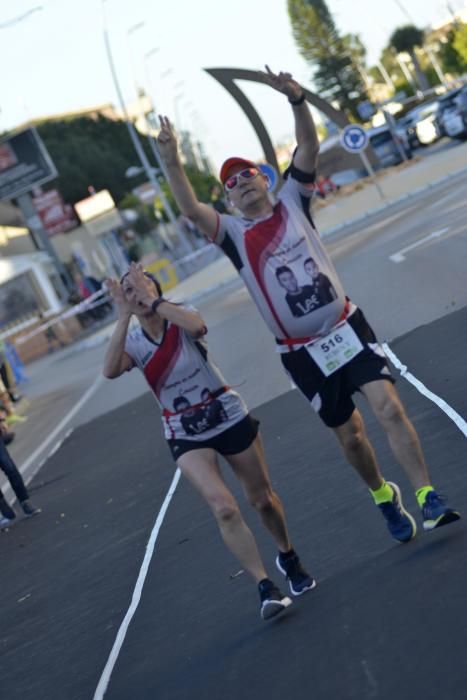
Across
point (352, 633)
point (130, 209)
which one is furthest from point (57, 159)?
point (352, 633)

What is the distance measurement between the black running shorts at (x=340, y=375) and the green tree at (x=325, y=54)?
109896mm

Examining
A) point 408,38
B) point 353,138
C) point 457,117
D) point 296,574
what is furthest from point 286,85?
point 408,38

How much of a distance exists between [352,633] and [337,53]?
11340 centimetres

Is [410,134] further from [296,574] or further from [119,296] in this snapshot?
[119,296]

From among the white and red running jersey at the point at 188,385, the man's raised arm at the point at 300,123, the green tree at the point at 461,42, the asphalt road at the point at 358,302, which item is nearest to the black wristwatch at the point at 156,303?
the white and red running jersey at the point at 188,385

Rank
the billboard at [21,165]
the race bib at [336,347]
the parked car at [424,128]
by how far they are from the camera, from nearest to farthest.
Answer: the race bib at [336,347] → the parked car at [424,128] → the billboard at [21,165]

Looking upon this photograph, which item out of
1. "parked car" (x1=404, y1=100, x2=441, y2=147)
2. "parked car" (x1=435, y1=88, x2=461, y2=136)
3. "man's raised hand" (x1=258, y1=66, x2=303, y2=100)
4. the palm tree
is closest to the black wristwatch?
"man's raised hand" (x1=258, y1=66, x2=303, y2=100)

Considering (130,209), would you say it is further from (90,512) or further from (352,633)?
(352,633)

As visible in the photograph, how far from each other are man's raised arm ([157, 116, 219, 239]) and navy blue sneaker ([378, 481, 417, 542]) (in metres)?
1.53

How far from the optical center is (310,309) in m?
7.67

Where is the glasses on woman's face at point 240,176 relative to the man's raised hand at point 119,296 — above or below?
above

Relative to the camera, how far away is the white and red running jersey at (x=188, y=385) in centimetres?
783

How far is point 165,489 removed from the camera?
14281 millimetres

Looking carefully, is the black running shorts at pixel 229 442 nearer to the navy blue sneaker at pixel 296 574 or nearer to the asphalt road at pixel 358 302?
the navy blue sneaker at pixel 296 574
